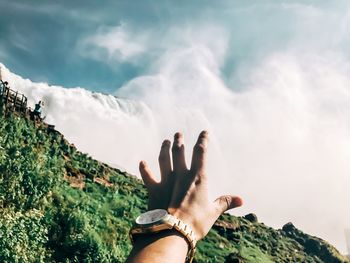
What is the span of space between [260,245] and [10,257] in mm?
37285

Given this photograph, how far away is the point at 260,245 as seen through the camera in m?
50.0

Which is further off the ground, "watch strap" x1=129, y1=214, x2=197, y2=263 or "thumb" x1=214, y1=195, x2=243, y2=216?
"thumb" x1=214, y1=195, x2=243, y2=216

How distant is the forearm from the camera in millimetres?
2357

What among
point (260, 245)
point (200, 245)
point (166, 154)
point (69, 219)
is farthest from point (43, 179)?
point (260, 245)

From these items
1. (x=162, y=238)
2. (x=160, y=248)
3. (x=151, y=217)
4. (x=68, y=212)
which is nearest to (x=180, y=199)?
(x=151, y=217)

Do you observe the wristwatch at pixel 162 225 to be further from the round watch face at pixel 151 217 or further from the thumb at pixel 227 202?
the thumb at pixel 227 202

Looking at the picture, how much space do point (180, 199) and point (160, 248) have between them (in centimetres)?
44

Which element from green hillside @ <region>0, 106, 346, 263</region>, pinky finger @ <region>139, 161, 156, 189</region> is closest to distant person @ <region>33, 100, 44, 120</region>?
green hillside @ <region>0, 106, 346, 263</region>

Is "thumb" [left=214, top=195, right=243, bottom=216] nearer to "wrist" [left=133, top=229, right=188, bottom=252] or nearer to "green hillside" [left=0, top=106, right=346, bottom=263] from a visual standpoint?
"wrist" [left=133, top=229, right=188, bottom=252]

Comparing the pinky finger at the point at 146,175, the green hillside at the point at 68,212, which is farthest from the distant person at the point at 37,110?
the pinky finger at the point at 146,175

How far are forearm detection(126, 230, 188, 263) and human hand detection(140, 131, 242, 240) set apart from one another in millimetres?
170

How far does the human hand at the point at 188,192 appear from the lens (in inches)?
110

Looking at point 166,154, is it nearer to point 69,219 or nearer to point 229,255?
point 69,219

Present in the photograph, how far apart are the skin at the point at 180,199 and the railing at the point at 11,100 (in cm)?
3698
